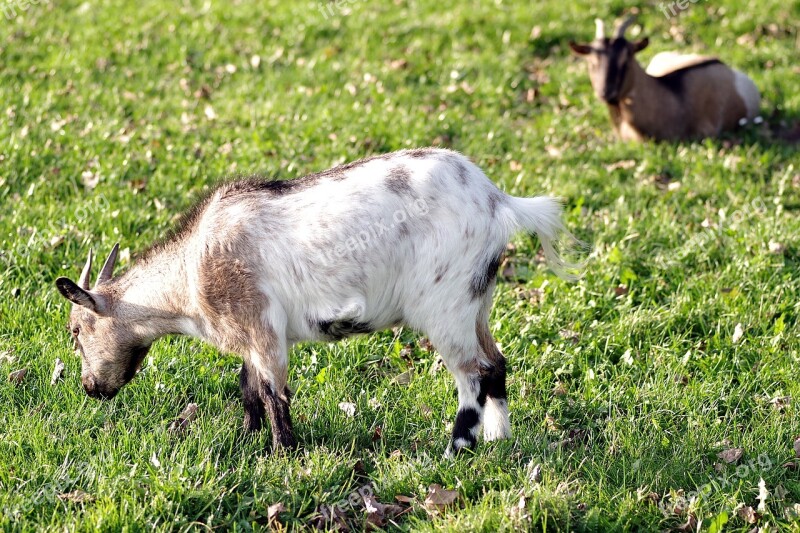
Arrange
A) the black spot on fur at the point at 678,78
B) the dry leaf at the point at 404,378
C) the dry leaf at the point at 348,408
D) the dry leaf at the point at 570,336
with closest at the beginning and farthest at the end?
1. the dry leaf at the point at 348,408
2. the dry leaf at the point at 404,378
3. the dry leaf at the point at 570,336
4. the black spot on fur at the point at 678,78

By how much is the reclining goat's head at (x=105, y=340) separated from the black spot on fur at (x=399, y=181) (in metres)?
1.52

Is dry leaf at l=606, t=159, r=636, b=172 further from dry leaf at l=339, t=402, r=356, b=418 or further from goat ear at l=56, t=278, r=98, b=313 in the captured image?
goat ear at l=56, t=278, r=98, b=313

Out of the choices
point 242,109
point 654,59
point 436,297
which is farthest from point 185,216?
point 654,59

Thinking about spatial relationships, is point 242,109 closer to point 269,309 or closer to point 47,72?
point 47,72

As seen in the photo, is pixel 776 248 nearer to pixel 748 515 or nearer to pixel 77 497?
pixel 748 515

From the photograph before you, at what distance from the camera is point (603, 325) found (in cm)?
575

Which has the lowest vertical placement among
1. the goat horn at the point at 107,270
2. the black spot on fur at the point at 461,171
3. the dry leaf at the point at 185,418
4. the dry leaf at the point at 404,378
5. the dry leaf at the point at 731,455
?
the dry leaf at the point at 731,455

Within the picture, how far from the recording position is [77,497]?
161 inches

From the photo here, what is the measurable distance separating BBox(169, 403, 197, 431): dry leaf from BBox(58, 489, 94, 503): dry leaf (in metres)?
0.66

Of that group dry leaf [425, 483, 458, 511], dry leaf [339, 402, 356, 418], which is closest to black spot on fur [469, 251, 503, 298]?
dry leaf [425, 483, 458, 511]

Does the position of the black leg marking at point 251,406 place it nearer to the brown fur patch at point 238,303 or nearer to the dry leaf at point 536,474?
the brown fur patch at point 238,303

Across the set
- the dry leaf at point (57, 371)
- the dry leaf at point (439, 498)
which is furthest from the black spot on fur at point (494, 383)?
the dry leaf at point (57, 371)

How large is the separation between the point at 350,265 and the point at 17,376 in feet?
6.86

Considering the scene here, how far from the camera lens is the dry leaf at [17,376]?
5.05m
